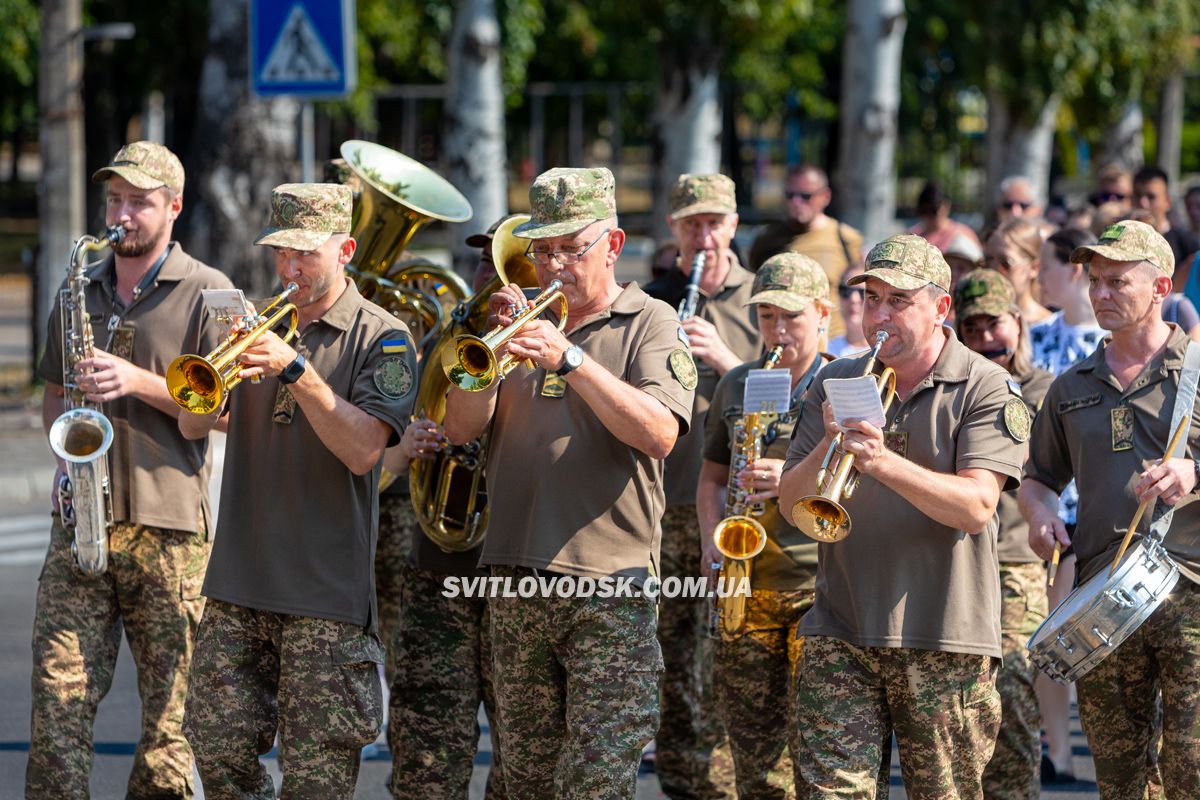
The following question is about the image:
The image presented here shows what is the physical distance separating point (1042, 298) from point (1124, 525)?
10.2 ft

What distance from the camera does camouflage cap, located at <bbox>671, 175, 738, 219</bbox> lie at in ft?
22.4

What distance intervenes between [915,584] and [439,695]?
180 centimetres

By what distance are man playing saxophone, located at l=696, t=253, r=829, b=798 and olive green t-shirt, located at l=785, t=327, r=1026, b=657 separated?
2.56ft

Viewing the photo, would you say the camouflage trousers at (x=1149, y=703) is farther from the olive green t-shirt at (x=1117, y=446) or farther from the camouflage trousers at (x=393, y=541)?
the camouflage trousers at (x=393, y=541)

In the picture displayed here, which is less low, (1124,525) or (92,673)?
(1124,525)

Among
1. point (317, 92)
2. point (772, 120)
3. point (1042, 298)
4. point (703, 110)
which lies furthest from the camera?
point (772, 120)

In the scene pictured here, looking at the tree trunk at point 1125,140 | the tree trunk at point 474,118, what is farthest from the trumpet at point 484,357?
the tree trunk at point 1125,140

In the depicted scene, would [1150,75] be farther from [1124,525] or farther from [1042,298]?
[1124,525]

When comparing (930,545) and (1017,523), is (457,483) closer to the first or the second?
(930,545)

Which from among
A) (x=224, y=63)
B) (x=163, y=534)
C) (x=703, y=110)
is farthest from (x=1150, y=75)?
(x=163, y=534)

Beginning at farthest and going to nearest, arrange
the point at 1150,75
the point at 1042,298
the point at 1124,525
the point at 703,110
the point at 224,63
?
1. the point at 1150,75
2. the point at 703,110
3. the point at 224,63
4. the point at 1042,298
5. the point at 1124,525

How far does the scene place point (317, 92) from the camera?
31.1 ft

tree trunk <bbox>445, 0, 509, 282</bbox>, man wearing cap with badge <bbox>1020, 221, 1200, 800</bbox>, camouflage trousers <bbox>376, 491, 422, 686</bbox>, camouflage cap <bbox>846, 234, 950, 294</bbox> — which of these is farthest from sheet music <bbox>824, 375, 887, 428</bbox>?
tree trunk <bbox>445, 0, 509, 282</bbox>

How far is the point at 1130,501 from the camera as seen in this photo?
5.31 metres
